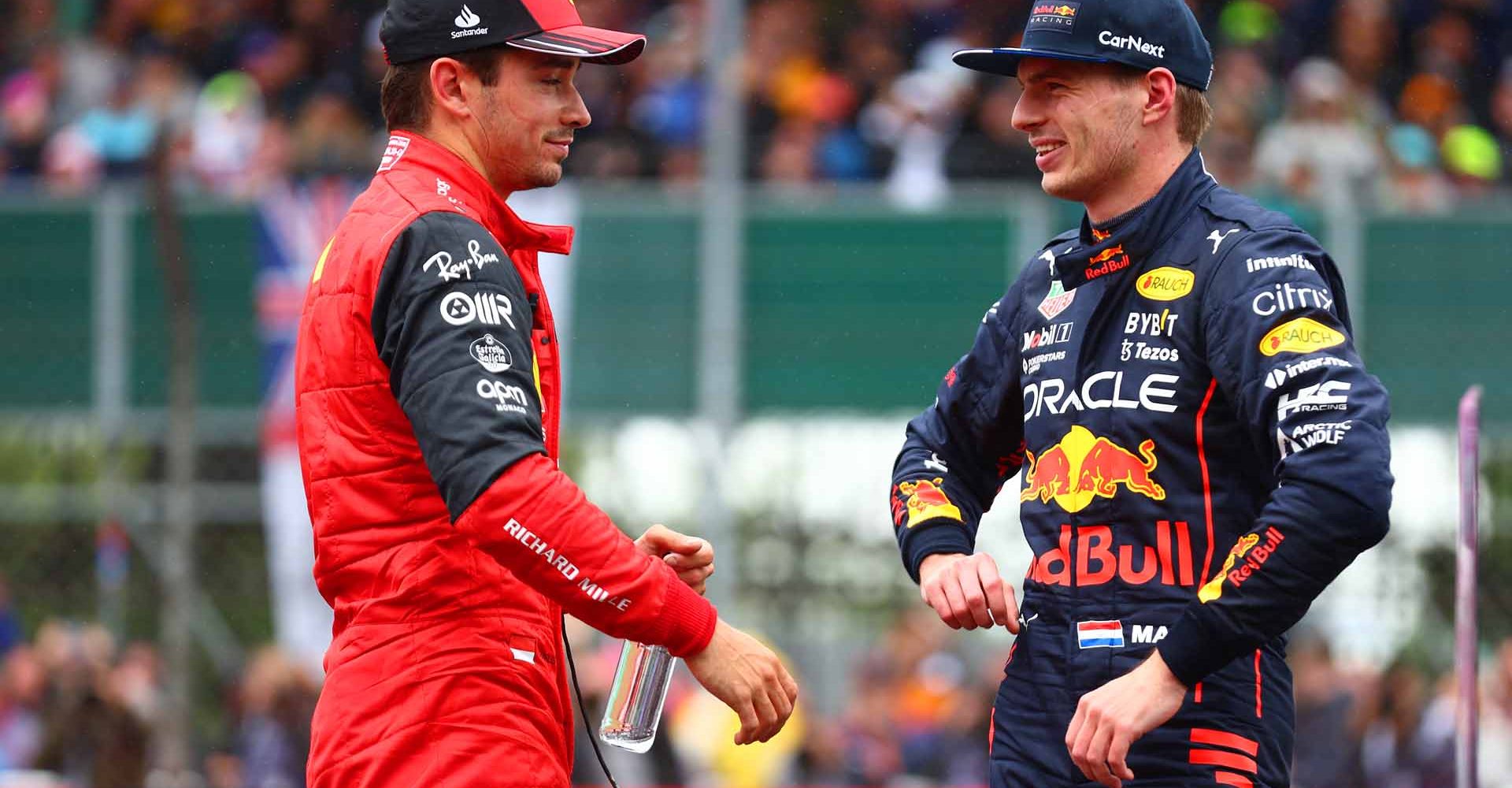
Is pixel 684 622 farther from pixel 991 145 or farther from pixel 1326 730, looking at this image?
pixel 991 145

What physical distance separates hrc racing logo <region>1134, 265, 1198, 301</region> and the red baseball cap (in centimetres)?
97

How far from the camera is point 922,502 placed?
3.95 m

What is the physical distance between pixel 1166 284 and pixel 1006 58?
1.76 feet

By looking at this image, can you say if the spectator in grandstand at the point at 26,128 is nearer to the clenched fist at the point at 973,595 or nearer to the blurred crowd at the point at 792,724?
the blurred crowd at the point at 792,724

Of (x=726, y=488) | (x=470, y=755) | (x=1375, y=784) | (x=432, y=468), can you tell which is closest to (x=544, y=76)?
(x=432, y=468)

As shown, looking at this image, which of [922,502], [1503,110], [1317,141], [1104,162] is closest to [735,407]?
[1317,141]

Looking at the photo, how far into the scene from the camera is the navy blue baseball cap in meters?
3.63

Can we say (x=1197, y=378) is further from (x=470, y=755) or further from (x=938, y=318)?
(x=938, y=318)

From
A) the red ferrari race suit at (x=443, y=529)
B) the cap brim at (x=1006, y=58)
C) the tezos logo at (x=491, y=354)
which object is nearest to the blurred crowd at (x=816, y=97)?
the cap brim at (x=1006, y=58)

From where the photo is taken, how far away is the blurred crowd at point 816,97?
11000 millimetres

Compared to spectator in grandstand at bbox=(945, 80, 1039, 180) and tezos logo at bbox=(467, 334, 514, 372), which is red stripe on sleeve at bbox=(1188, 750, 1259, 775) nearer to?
tezos logo at bbox=(467, 334, 514, 372)

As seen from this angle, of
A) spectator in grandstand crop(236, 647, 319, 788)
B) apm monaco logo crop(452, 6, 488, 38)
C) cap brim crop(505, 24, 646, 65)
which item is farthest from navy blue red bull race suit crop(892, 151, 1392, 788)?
spectator in grandstand crop(236, 647, 319, 788)

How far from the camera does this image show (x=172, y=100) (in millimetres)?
13125

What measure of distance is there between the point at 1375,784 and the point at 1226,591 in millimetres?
6718
